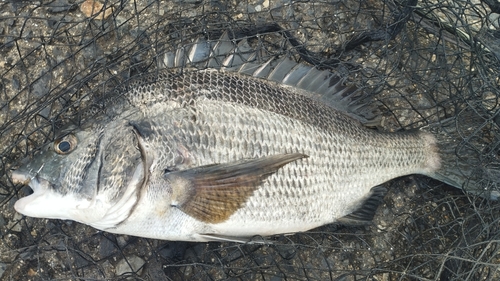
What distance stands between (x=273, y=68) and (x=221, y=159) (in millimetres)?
660

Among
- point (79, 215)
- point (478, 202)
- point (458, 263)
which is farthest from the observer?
point (478, 202)

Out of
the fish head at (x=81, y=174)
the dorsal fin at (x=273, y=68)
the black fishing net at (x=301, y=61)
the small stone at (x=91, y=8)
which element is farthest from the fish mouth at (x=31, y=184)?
the small stone at (x=91, y=8)

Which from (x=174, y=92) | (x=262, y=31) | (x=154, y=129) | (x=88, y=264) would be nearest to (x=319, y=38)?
(x=262, y=31)

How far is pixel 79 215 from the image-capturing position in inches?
87.0

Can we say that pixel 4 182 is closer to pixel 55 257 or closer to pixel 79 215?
pixel 55 257

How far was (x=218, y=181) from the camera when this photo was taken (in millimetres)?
2252

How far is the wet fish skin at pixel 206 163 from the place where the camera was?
221 centimetres

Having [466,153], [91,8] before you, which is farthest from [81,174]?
[466,153]

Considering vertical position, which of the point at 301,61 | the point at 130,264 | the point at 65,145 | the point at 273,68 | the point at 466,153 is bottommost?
the point at 130,264

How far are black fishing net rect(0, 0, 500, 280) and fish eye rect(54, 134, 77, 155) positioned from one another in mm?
364

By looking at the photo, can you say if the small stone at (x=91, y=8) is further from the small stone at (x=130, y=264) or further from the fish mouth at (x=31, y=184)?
the small stone at (x=130, y=264)

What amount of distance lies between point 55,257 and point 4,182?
0.56 metres

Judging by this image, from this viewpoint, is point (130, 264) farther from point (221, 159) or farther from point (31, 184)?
point (221, 159)

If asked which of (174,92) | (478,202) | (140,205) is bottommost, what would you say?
(478,202)
